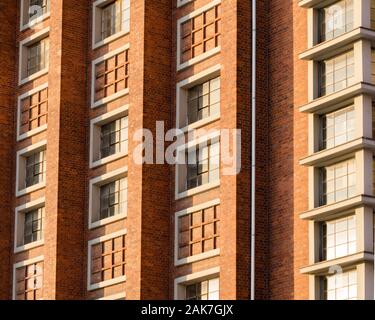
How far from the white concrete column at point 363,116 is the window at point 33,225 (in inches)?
664

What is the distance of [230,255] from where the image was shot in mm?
47156

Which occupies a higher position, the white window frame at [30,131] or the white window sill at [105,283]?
the white window frame at [30,131]

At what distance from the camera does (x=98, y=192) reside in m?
55.5

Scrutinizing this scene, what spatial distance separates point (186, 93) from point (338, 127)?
8.17 m

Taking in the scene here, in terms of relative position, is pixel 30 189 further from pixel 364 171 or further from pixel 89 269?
pixel 364 171

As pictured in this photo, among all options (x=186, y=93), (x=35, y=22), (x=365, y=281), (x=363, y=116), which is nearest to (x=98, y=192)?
(x=186, y=93)

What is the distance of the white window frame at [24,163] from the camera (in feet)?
188

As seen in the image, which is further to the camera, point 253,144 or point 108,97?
point 108,97

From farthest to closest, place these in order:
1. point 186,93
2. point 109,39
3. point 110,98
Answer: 1. point 109,39
2. point 110,98
3. point 186,93

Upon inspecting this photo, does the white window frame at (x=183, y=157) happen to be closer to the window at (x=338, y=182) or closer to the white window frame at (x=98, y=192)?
the white window frame at (x=98, y=192)

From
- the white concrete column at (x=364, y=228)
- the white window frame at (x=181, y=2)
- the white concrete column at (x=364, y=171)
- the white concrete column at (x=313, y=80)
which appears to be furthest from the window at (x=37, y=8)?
the white concrete column at (x=364, y=228)

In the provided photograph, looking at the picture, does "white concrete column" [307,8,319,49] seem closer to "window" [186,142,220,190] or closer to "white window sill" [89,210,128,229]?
"window" [186,142,220,190]

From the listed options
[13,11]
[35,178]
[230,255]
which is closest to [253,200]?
[230,255]

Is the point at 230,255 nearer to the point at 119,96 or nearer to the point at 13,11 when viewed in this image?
the point at 119,96
